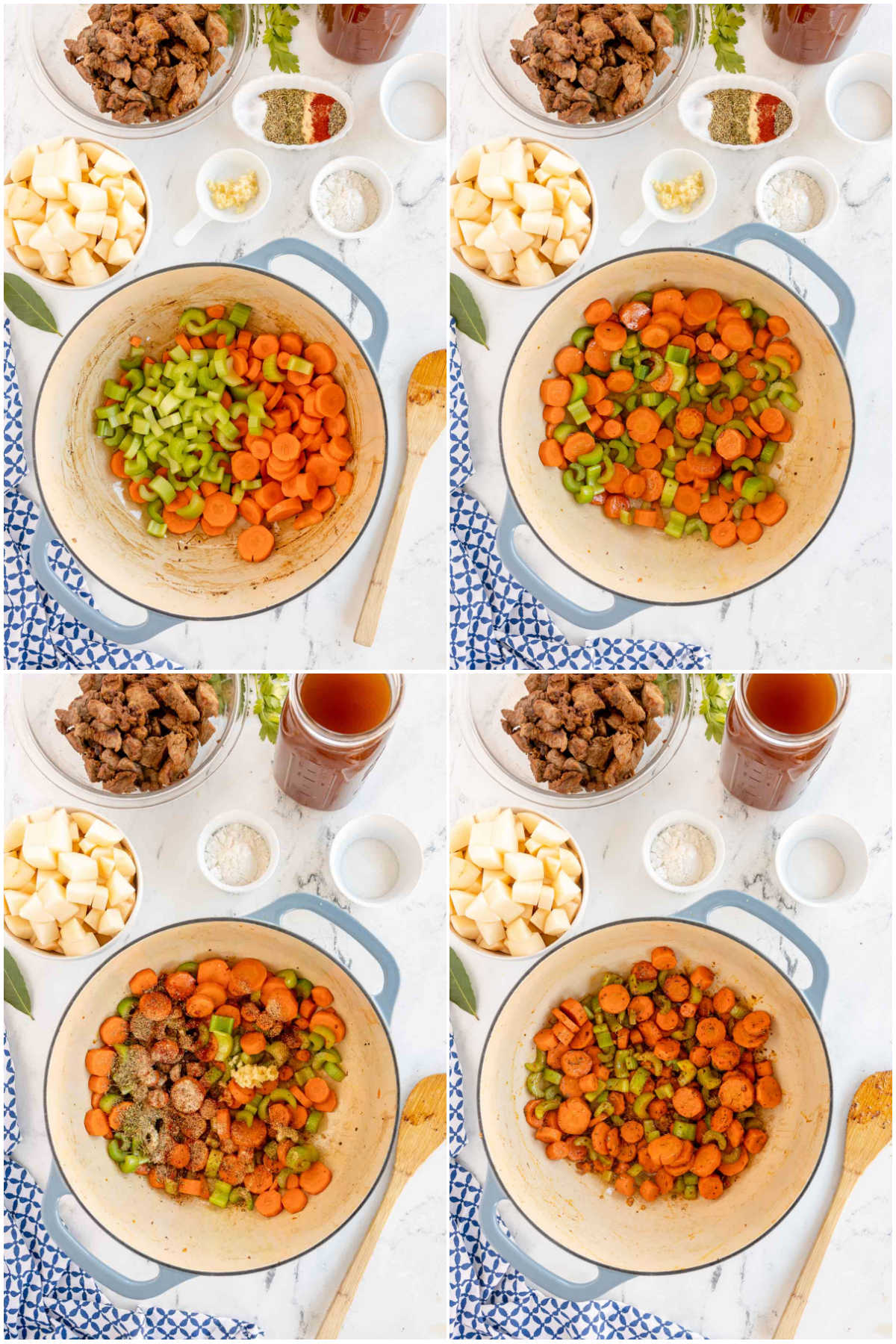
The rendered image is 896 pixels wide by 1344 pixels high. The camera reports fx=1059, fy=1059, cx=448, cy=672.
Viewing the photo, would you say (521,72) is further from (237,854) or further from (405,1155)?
(405,1155)

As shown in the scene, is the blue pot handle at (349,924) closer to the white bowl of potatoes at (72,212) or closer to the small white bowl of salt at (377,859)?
the small white bowl of salt at (377,859)

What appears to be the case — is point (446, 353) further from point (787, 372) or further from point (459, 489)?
point (787, 372)

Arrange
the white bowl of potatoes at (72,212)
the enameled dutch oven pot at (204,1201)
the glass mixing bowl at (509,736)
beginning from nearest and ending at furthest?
the white bowl of potatoes at (72,212)
the enameled dutch oven pot at (204,1201)
the glass mixing bowl at (509,736)

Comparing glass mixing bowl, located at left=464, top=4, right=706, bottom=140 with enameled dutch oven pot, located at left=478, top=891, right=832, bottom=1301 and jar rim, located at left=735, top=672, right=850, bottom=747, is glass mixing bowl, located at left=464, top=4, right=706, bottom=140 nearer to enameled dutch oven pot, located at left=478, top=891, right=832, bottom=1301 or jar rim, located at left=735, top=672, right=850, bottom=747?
jar rim, located at left=735, top=672, right=850, bottom=747

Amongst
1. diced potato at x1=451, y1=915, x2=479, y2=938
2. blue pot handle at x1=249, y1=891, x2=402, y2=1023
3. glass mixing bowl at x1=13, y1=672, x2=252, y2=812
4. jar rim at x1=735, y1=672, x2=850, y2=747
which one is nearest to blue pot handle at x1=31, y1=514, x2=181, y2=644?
glass mixing bowl at x1=13, y1=672, x2=252, y2=812

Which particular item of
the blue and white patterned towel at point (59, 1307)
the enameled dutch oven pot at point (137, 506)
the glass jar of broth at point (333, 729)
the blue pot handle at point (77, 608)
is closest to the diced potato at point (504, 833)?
the glass jar of broth at point (333, 729)

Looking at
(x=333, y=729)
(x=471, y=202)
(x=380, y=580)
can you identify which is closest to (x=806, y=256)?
(x=471, y=202)
